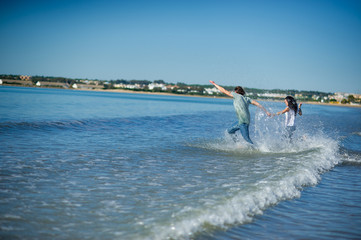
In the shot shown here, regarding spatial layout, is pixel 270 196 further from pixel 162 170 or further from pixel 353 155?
pixel 353 155

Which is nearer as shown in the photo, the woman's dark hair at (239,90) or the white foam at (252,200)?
the white foam at (252,200)

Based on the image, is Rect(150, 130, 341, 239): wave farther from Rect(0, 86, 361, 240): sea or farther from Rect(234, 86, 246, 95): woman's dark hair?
Rect(234, 86, 246, 95): woman's dark hair

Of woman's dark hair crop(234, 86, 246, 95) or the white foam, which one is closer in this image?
the white foam

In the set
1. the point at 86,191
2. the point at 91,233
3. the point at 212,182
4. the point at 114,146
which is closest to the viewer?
the point at 91,233

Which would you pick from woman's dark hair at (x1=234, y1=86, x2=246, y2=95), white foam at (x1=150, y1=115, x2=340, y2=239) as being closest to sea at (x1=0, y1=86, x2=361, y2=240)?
white foam at (x1=150, y1=115, x2=340, y2=239)

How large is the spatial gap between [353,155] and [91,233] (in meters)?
10.3

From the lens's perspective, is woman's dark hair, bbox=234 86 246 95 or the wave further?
woman's dark hair, bbox=234 86 246 95

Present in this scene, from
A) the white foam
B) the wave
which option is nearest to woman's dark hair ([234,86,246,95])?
the wave

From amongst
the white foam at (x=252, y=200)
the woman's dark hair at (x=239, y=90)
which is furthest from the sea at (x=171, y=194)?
the woman's dark hair at (x=239, y=90)

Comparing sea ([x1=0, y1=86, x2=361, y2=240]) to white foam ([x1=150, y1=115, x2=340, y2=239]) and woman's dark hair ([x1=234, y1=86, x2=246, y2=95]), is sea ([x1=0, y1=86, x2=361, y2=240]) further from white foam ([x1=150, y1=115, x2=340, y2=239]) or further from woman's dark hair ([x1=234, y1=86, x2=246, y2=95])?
woman's dark hair ([x1=234, y1=86, x2=246, y2=95])

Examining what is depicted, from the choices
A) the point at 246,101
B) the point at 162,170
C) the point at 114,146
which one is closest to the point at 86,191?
the point at 162,170

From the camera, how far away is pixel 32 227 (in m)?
3.65

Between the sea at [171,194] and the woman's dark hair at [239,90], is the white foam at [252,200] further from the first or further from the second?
the woman's dark hair at [239,90]

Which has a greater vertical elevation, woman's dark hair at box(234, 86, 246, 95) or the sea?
woman's dark hair at box(234, 86, 246, 95)
